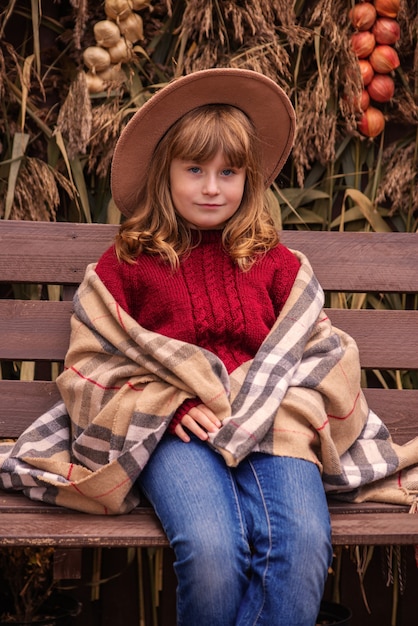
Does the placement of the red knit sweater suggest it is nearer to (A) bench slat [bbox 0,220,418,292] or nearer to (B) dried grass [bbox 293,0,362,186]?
(A) bench slat [bbox 0,220,418,292]

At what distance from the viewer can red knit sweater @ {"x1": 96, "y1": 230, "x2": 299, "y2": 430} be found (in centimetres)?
230

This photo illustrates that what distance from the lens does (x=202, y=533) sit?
1.94m

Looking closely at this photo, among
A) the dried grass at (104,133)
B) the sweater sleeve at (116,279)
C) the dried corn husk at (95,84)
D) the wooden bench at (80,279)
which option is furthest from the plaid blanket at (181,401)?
the dried corn husk at (95,84)

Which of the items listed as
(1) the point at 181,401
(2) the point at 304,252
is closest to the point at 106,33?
(2) the point at 304,252

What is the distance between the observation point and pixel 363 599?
3164mm

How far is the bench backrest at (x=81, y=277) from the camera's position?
265 centimetres

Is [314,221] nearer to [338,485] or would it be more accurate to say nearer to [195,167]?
[195,167]

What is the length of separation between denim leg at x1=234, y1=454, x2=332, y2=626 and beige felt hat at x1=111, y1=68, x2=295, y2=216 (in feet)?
2.79

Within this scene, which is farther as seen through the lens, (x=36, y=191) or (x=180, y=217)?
(x=36, y=191)

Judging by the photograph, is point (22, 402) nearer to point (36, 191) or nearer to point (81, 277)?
point (81, 277)

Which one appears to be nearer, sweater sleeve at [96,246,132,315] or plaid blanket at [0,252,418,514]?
plaid blanket at [0,252,418,514]

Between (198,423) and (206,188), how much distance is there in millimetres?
570

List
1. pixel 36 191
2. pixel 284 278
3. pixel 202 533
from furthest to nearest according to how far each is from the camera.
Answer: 1. pixel 36 191
2. pixel 284 278
3. pixel 202 533

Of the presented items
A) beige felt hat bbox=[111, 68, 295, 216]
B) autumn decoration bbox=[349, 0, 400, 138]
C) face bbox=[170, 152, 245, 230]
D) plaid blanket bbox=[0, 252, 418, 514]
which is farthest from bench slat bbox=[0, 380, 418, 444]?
autumn decoration bbox=[349, 0, 400, 138]
